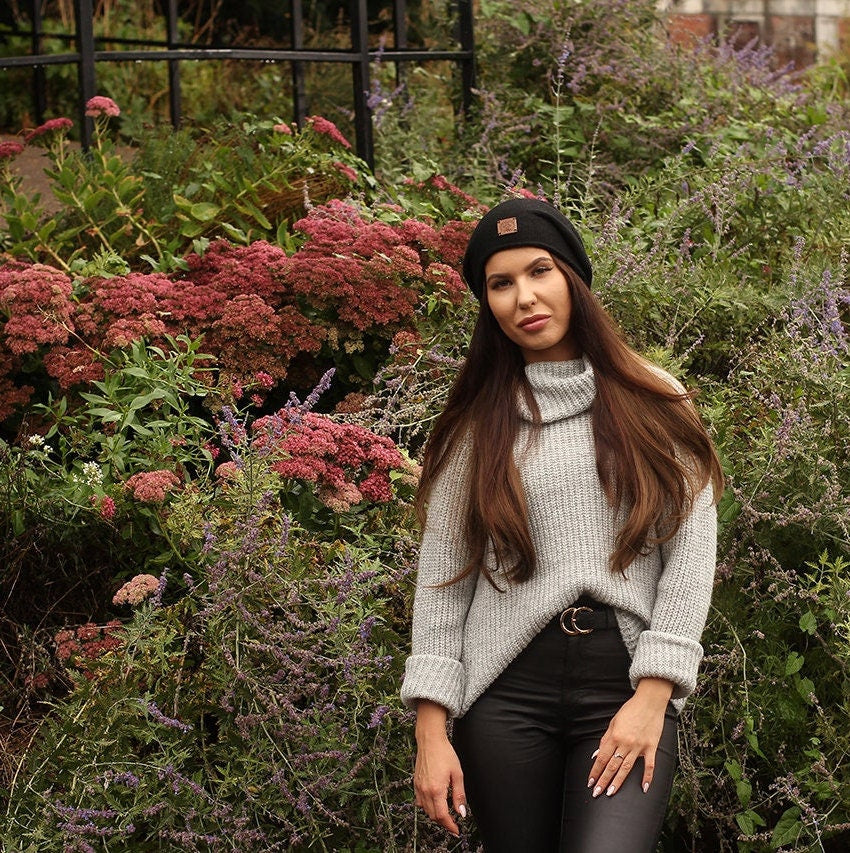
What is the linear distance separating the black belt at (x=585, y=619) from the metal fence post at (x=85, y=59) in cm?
319

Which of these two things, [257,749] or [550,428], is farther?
[257,749]

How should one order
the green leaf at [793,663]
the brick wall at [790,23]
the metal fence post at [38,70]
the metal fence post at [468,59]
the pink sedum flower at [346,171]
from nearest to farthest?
the green leaf at [793,663]
the pink sedum flower at [346,171]
the metal fence post at [468,59]
the metal fence post at [38,70]
the brick wall at [790,23]

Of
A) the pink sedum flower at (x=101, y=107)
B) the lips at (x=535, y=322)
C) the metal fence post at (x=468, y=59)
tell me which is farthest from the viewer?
the metal fence post at (x=468, y=59)

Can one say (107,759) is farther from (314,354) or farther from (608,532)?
(314,354)

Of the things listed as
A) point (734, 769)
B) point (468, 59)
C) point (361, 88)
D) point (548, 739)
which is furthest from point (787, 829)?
point (468, 59)

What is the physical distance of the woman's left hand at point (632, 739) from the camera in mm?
2260

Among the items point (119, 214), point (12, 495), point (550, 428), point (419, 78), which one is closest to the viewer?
point (550, 428)

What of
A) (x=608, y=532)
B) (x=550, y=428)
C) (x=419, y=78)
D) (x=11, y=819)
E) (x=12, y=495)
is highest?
(x=419, y=78)

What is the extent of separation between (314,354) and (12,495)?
102 cm

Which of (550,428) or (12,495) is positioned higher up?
(550,428)

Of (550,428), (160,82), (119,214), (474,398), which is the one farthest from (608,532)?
(160,82)

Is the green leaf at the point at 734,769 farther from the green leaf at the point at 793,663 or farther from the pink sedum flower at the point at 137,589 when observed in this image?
the pink sedum flower at the point at 137,589

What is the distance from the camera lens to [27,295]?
12.9 feet

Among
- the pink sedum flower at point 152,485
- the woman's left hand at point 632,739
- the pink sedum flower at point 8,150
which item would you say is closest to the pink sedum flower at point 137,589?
the pink sedum flower at point 152,485
